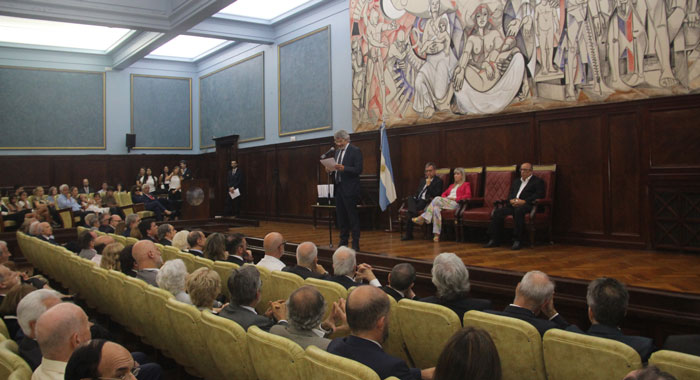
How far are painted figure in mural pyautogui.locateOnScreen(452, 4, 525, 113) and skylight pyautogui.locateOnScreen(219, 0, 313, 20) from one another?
14.8 ft

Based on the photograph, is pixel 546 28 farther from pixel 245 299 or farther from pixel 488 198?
pixel 245 299

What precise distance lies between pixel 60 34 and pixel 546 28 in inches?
467

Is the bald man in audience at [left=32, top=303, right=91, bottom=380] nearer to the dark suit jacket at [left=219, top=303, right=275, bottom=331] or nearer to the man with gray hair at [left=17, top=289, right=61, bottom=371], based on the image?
the man with gray hair at [left=17, top=289, right=61, bottom=371]

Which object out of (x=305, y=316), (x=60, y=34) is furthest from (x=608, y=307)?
(x=60, y=34)

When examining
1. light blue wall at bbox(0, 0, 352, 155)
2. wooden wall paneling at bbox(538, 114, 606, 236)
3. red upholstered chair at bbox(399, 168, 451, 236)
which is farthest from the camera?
light blue wall at bbox(0, 0, 352, 155)

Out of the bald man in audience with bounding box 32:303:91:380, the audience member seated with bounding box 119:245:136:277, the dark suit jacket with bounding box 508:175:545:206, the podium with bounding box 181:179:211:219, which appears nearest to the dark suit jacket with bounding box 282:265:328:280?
the audience member seated with bounding box 119:245:136:277

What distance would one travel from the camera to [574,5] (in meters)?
6.12

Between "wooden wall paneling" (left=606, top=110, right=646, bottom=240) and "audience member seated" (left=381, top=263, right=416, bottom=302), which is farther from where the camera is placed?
"wooden wall paneling" (left=606, top=110, right=646, bottom=240)

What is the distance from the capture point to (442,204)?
21.6 feet

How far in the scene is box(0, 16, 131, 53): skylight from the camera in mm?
12008

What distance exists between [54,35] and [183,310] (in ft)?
42.5

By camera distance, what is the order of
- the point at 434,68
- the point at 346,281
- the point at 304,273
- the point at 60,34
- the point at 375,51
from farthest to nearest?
the point at 60,34, the point at 375,51, the point at 434,68, the point at 304,273, the point at 346,281

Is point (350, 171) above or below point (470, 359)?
above

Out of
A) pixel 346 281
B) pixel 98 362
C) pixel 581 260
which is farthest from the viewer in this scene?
pixel 581 260
